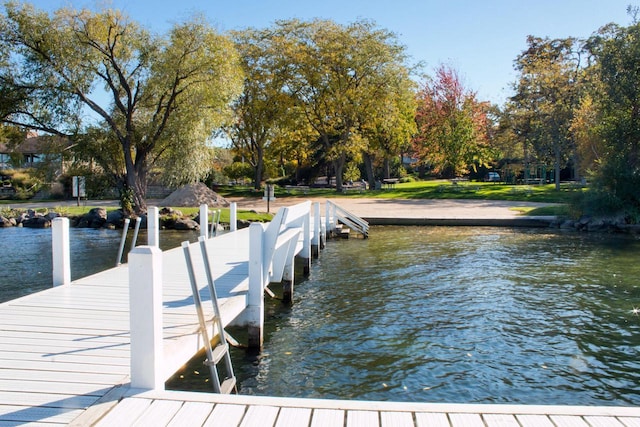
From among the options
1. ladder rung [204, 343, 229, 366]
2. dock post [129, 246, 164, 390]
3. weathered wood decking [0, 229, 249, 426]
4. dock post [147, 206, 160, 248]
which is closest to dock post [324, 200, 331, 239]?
dock post [147, 206, 160, 248]

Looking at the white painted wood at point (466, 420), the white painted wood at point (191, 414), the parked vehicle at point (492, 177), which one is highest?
the parked vehicle at point (492, 177)

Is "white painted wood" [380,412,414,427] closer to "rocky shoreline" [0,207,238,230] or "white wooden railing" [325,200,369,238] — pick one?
"white wooden railing" [325,200,369,238]

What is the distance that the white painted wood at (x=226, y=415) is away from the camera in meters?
3.46

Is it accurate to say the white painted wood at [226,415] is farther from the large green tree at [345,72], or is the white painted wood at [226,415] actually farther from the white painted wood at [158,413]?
the large green tree at [345,72]

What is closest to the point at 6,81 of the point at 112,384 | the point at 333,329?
the point at 333,329

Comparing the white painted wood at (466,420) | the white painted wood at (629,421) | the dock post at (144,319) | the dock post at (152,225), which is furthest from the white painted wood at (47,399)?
the dock post at (152,225)

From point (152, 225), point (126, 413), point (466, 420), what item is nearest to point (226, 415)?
point (126, 413)

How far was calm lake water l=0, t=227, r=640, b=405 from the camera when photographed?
5.83 meters

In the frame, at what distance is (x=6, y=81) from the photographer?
2214 centimetres

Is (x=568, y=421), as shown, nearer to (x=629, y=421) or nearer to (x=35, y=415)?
(x=629, y=421)

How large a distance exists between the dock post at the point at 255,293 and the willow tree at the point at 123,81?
58.3 ft

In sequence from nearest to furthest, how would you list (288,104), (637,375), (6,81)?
(637,375), (6,81), (288,104)

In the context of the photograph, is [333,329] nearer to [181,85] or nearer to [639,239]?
[639,239]

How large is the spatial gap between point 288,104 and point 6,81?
1831 centimetres
